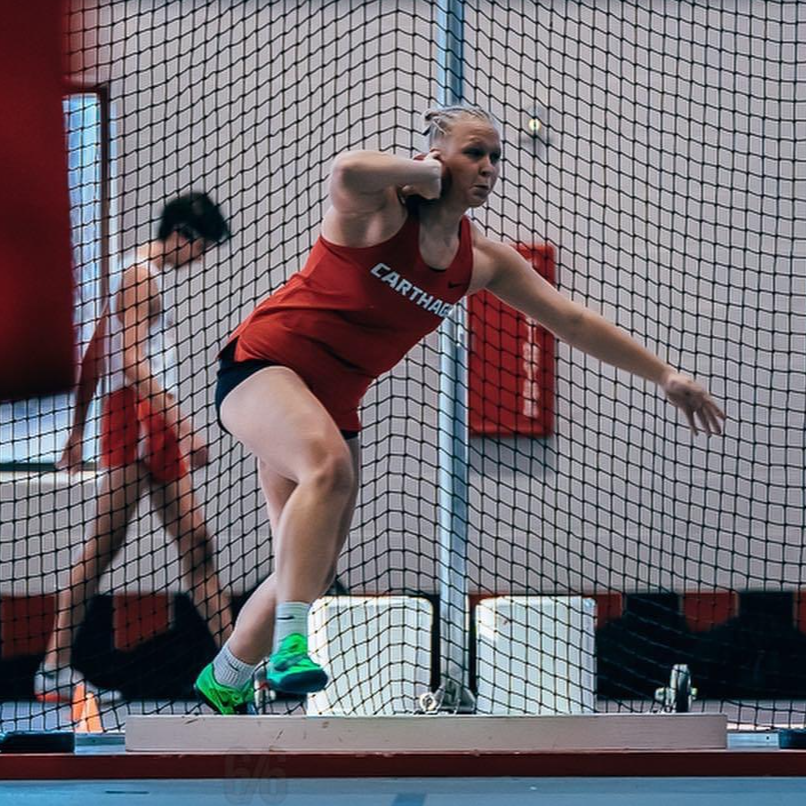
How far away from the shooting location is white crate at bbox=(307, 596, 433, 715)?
506 centimetres

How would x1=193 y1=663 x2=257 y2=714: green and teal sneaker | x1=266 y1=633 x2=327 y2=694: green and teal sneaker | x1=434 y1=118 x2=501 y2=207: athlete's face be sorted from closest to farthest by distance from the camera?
1. x1=266 y1=633 x2=327 y2=694: green and teal sneaker
2. x1=434 y1=118 x2=501 y2=207: athlete's face
3. x1=193 y1=663 x2=257 y2=714: green and teal sneaker

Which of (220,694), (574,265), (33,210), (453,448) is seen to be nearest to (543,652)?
(453,448)

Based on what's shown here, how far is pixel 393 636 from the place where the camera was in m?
5.30

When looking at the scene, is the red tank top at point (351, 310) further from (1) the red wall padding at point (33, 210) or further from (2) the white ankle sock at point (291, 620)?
(1) the red wall padding at point (33, 210)

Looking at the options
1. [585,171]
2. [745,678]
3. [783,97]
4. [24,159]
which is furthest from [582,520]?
[24,159]

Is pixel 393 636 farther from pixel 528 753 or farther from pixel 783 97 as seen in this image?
pixel 783 97

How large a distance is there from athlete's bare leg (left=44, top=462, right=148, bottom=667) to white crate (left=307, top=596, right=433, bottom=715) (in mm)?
756

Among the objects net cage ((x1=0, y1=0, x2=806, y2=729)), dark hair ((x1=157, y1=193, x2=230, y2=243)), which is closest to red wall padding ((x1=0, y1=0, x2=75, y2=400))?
dark hair ((x1=157, y1=193, x2=230, y2=243))

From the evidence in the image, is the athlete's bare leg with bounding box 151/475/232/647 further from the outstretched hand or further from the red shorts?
the outstretched hand

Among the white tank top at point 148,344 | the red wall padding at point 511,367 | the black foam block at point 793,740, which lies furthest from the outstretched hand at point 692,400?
the red wall padding at point 511,367

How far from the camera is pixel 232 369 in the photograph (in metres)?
3.91

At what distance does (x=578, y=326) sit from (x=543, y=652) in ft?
4.20

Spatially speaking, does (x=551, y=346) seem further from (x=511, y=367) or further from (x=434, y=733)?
(x=434, y=733)

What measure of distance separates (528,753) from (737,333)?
10.4ft
